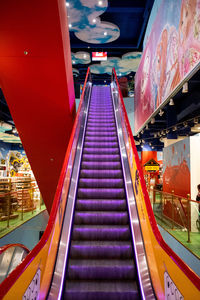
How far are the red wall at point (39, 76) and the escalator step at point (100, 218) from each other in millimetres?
3935

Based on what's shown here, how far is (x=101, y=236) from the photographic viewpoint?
3494 mm

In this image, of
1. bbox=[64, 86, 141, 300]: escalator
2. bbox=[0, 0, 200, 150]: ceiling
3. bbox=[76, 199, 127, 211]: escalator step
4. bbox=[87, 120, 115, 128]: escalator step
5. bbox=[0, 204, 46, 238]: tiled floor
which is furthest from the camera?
bbox=[0, 0, 200, 150]: ceiling

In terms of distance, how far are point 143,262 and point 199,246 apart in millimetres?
2557

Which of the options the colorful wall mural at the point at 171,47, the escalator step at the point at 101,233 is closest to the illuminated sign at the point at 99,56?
the colorful wall mural at the point at 171,47

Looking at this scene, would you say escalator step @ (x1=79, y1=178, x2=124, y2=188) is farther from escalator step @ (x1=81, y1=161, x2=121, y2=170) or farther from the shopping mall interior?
escalator step @ (x1=81, y1=161, x2=121, y2=170)

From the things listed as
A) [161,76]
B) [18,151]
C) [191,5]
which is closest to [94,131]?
[161,76]

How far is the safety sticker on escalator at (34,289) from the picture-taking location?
173cm

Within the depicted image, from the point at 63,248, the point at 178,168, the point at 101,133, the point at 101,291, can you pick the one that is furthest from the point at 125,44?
the point at 101,291

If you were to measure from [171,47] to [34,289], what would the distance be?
693 cm

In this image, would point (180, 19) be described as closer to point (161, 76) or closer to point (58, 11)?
point (161, 76)

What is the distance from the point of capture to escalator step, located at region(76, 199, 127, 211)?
4055 mm

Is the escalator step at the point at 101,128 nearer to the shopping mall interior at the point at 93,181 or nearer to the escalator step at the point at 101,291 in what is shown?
the shopping mall interior at the point at 93,181

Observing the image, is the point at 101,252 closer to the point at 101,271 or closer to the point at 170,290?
the point at 101,271

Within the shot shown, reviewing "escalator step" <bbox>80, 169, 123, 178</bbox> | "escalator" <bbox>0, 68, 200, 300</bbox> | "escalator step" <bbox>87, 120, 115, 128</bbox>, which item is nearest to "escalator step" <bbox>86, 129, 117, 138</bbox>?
"escalator step" <bbox>87, 120, 115, 128</bbox>
